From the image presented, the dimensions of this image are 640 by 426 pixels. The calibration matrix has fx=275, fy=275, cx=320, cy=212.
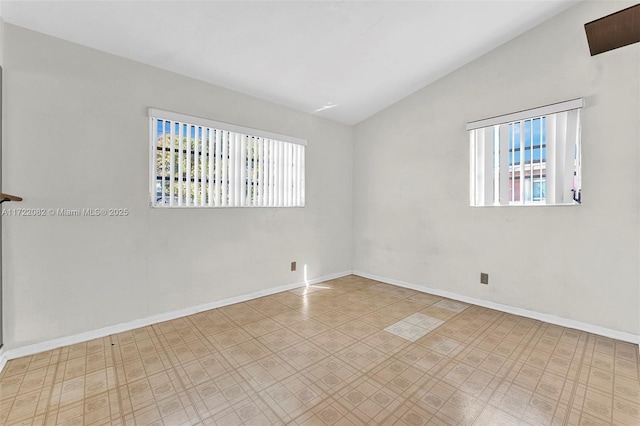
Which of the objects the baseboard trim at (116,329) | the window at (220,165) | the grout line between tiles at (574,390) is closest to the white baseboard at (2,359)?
the baseboard trim at (116,329)

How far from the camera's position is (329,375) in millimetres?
1944

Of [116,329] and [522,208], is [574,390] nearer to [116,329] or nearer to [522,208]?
[522,208]

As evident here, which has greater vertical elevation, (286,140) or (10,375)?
(286,140)

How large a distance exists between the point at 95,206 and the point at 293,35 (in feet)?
7.83

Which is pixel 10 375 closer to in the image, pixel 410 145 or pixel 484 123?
pixel 410 145

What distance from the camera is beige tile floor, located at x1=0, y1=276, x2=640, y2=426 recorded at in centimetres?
158

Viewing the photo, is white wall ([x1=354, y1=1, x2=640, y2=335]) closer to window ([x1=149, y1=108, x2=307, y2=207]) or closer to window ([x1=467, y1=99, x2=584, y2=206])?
window ([x1=467, y1=99, x2=584, y2=206])

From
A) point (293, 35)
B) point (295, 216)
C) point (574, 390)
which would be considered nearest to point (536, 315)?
point (574, 390)

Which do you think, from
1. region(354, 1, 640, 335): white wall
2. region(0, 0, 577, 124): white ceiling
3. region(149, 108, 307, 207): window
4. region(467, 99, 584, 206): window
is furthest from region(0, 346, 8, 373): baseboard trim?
region(467, 99, 584, 206): window

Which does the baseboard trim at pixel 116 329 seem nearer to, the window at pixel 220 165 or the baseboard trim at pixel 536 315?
the window at pixel 220 165

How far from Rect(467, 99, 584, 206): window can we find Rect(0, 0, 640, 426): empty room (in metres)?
0.02

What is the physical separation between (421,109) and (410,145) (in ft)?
1.66

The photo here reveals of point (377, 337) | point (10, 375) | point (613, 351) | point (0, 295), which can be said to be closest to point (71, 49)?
point (0, 295)

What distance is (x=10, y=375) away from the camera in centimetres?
192
